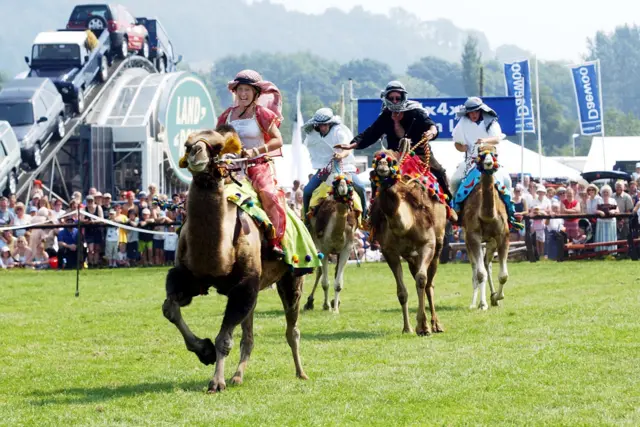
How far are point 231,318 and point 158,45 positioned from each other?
50.8 metres

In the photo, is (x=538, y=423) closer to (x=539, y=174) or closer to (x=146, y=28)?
(x=539, y=174)

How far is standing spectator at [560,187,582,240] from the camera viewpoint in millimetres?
29766

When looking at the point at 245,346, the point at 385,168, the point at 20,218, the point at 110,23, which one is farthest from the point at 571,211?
the point at 110,23

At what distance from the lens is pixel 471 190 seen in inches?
720

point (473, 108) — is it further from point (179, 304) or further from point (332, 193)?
point (179, 304)

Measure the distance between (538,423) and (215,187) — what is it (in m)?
3.15

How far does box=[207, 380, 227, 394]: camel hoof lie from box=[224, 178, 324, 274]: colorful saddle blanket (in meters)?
1.46

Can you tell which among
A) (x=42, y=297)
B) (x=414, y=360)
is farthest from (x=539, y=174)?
(x=414, y=360)

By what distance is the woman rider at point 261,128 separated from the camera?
11202 mm

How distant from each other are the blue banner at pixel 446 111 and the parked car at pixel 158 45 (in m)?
26.7

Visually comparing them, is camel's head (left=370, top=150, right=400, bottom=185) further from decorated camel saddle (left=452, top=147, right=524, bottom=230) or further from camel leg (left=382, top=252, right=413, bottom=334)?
decorated camel saddle (left=452, top=147, right=524, bottom=230)

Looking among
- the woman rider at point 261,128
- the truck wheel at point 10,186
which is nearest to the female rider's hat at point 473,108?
the woman rider at point 261,128

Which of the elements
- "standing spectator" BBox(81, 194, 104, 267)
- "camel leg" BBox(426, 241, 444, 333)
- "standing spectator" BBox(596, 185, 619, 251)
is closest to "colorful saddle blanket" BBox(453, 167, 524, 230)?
"camel leg" BBox(426, 241, 444, 333)

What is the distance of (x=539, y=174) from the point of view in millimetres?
46406
